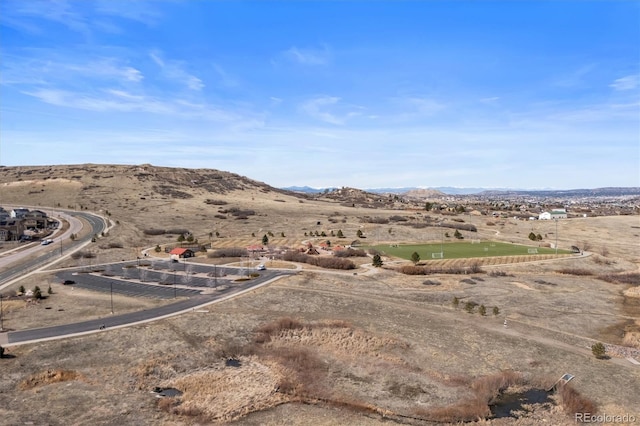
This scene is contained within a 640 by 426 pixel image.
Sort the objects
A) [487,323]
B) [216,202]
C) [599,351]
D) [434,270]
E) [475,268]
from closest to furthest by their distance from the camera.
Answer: [599,351] < [487,323] < [434,270] < [475,268] < [216,202]

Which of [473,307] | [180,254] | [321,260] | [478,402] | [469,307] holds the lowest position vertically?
[478,402]

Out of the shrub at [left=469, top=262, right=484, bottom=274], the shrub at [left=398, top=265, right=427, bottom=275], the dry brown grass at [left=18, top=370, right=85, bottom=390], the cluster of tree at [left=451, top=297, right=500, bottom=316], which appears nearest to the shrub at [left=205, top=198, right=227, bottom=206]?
the shrub at [left=398, top=265, right=427, bottom=275]

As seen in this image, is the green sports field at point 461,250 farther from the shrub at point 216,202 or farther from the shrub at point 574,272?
the shrub at point 216,202

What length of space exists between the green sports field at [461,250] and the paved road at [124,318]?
45.2 m

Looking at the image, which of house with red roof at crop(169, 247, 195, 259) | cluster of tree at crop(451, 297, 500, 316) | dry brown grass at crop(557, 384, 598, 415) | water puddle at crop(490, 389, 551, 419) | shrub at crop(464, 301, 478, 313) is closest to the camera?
dry brown grass at crop(557, 384, 598, 415)

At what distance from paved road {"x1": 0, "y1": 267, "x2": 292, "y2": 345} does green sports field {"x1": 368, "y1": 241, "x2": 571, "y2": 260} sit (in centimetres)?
4516

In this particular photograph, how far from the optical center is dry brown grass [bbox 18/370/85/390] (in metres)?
37.4

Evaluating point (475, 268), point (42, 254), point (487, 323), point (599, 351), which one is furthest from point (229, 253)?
point (599, 351)

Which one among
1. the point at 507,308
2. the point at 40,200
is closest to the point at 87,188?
the point at 40,200

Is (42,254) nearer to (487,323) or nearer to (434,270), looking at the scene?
(434,270)

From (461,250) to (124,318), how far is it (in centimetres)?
8418

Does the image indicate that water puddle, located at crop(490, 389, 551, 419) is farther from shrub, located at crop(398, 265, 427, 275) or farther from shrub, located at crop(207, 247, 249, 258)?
shrub, located at crop(207, 247, 249, 258)

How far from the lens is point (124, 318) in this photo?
55000 mm

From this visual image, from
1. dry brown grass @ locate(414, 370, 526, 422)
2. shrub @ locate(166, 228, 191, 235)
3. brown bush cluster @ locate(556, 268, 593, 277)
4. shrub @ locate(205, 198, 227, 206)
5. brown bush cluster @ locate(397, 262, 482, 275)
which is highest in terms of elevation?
shrub @ locate(205, 198, 227, 206)
